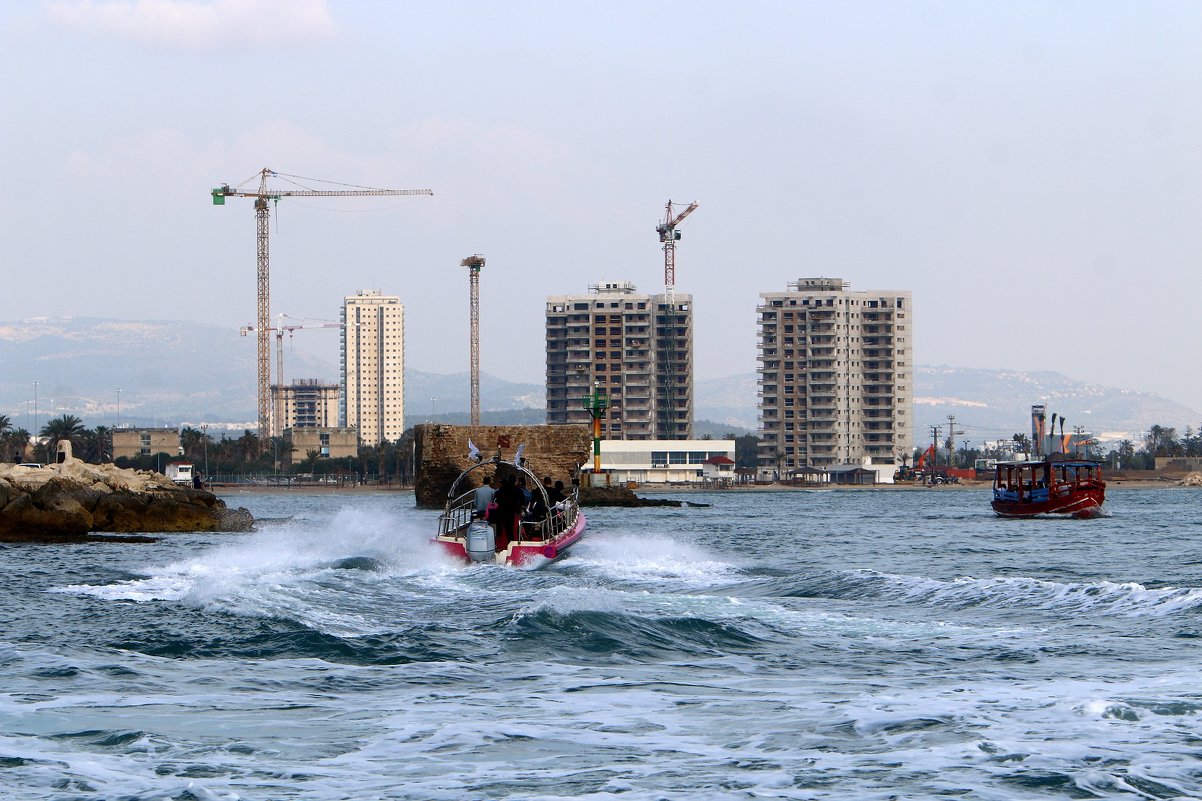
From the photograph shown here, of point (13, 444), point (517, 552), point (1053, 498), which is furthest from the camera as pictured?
point (13, 444)

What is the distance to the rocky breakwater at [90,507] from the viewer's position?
49938 millimetres

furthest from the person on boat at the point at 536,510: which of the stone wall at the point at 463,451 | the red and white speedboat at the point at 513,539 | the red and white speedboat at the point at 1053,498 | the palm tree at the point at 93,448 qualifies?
the palm tree at the point at 93,448

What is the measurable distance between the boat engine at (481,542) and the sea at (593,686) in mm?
619

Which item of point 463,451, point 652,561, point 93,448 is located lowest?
point 652,561

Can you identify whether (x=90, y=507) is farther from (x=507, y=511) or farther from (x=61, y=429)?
(x=61, y=429)

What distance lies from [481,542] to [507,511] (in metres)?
1.37

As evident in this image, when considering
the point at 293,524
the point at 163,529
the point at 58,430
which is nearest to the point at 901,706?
the point at 163,529

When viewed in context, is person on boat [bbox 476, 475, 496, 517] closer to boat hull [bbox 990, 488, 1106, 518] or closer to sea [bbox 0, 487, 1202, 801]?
sea [bbox 0, 487, 1202, 801]

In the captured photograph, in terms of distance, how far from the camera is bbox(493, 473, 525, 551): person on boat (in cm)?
3088

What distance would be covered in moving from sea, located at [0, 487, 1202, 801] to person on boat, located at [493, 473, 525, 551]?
1.34 metres

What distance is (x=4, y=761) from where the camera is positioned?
11945mm

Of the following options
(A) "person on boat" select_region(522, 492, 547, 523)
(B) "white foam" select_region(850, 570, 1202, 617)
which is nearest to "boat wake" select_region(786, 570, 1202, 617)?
(B) "white foam" select_region(850, 570, 1202, 617)

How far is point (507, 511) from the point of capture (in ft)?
103

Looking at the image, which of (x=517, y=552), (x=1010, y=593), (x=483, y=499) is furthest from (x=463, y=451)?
(x=1010, y=593)
